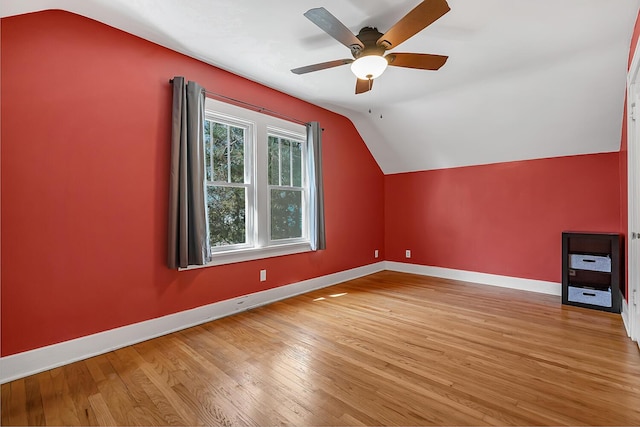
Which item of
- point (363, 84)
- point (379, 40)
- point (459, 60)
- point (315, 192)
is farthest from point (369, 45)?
point (315, 192)

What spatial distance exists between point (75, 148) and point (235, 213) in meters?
1.50

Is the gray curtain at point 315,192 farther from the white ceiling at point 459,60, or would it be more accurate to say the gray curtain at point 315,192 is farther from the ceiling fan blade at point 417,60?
the ceiling fan blade at point 417,60

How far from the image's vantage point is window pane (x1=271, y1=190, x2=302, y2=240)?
12.3ft

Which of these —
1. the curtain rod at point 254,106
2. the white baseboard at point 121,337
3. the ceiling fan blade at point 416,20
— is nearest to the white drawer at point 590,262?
the ceiling fan blade at point 416,20

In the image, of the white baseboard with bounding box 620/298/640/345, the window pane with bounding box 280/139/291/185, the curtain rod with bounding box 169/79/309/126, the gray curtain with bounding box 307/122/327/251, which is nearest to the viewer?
the white baseboard with bounding box 620/298/640/345

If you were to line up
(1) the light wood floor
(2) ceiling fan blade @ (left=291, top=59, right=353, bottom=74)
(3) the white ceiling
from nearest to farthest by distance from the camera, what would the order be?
(1) the light wood floor → (3) the white ceiling → (2) ceiling fan blade @ (left=291, top=59, right=353, bottom=74)

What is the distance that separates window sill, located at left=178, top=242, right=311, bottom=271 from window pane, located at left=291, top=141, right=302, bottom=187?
84 centimetres

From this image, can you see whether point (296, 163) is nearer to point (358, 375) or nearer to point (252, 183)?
point (252, 183)

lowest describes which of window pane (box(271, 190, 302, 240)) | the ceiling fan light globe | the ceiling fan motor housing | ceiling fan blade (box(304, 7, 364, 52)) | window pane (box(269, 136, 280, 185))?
window pane (box(271, 190, 302, 240))

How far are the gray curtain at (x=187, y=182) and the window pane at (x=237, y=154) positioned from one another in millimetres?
503

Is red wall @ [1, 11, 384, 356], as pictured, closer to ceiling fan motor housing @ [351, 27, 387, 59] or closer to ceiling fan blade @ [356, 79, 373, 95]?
ceiling fan blade @ [356, 79, 373, 95]

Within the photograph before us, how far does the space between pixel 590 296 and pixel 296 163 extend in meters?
3.71

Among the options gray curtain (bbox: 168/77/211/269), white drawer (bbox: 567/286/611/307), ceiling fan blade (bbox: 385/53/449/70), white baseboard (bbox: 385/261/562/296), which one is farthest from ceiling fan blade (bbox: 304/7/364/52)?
white baseboard (bbox: 385/261/562/296)

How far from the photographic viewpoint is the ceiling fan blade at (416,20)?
166cm
